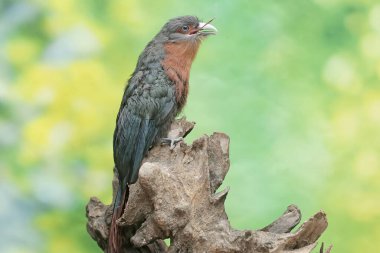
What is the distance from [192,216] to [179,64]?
0.80 m

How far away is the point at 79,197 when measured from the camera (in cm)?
433

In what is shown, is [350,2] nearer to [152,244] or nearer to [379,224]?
[379,224]

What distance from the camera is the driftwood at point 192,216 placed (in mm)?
2842

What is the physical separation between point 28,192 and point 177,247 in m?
1.61

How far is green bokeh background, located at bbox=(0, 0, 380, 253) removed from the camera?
4172 mm

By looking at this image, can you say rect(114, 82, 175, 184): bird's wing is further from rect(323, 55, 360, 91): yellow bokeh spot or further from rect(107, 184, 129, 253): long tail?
rect(323, 55, 360, 91): yellow bokeh spot

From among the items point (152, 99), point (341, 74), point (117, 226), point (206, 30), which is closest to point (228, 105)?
point (341, 74)

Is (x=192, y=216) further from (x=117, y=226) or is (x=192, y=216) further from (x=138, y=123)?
(x=138, y=123)

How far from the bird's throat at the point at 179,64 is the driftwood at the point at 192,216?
346 millimetres

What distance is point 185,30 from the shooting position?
3.45m

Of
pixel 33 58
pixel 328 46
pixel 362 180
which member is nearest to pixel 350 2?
pixel 328 46

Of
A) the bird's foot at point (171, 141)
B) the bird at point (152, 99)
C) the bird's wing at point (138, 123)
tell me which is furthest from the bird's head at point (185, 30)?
the bird's foot at point (171, 141)

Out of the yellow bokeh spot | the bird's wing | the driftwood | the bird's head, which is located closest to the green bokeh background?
the yellow bokeh spot

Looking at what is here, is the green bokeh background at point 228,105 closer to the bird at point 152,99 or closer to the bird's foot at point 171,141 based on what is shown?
the bird at point 152,99
